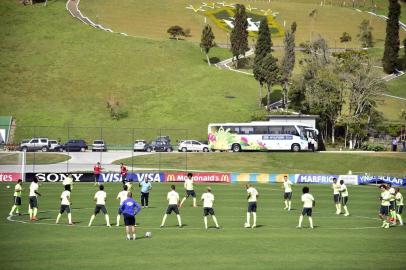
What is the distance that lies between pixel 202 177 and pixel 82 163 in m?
18.1

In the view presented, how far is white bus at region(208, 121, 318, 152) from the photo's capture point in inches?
3415

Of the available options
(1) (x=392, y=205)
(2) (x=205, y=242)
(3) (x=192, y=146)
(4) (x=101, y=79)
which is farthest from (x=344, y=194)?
(4) (x=101, y=79)

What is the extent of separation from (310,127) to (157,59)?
55.2 meters

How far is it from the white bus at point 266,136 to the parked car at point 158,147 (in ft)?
23.8

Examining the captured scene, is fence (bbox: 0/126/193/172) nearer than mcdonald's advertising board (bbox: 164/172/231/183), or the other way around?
mcdonald's advertising board (bbox: 164/172/231/183)

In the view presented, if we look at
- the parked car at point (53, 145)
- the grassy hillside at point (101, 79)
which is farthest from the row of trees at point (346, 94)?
the parked car at point (53, 145)

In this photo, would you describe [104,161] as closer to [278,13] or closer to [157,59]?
[157,59]

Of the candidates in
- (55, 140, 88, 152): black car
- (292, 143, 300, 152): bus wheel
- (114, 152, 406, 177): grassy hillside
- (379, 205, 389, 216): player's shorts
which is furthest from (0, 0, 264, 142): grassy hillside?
(379, 205, 389, 216): player's shorts

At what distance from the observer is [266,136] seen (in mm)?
86812

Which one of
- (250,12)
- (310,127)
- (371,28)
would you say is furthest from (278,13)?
(310,127)

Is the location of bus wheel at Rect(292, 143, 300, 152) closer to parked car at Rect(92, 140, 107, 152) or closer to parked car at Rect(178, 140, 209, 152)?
parked car at Rect(178, 140, 209, 152)

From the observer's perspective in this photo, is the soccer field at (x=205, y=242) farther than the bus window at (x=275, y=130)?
No

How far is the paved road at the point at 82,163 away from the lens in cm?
7319

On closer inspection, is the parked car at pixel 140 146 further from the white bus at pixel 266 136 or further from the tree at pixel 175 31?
the tree at pixel 175 31
